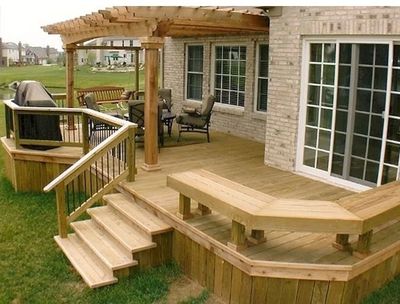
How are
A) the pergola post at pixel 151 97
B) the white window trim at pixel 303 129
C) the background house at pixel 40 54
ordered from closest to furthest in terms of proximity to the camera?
the white window trim at pixel 303 129
the pergola post at pixel 151 97
the background house at pixel 40 54

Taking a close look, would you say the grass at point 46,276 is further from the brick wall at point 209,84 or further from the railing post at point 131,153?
the brick wall at point 209,84

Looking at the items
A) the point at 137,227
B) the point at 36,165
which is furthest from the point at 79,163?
the point at 36,165

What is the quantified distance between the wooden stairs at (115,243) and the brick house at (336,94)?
2.81 meters

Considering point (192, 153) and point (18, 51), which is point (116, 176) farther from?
point (18, 51)

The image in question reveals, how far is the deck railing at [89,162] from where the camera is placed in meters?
5.80

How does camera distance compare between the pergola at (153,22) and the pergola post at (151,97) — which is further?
the pergola post at (151,97)

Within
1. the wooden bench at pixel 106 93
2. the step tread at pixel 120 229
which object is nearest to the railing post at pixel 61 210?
the step tread at pixel 120 229

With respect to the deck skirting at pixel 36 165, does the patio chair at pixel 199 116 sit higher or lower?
higher

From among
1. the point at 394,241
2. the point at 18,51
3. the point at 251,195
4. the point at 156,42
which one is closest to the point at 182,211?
the point at 251,195

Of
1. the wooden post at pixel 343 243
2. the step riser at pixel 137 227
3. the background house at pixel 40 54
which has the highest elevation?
the background house at pixel 40 54

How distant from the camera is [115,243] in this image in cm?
542

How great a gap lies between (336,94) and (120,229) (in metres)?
3.55

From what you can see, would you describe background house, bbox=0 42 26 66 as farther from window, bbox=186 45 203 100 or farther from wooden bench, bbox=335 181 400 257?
wooden bench, bbox=335 181 400 257

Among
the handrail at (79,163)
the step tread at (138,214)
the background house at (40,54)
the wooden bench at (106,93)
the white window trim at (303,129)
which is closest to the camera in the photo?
the step tread at (138,214)
